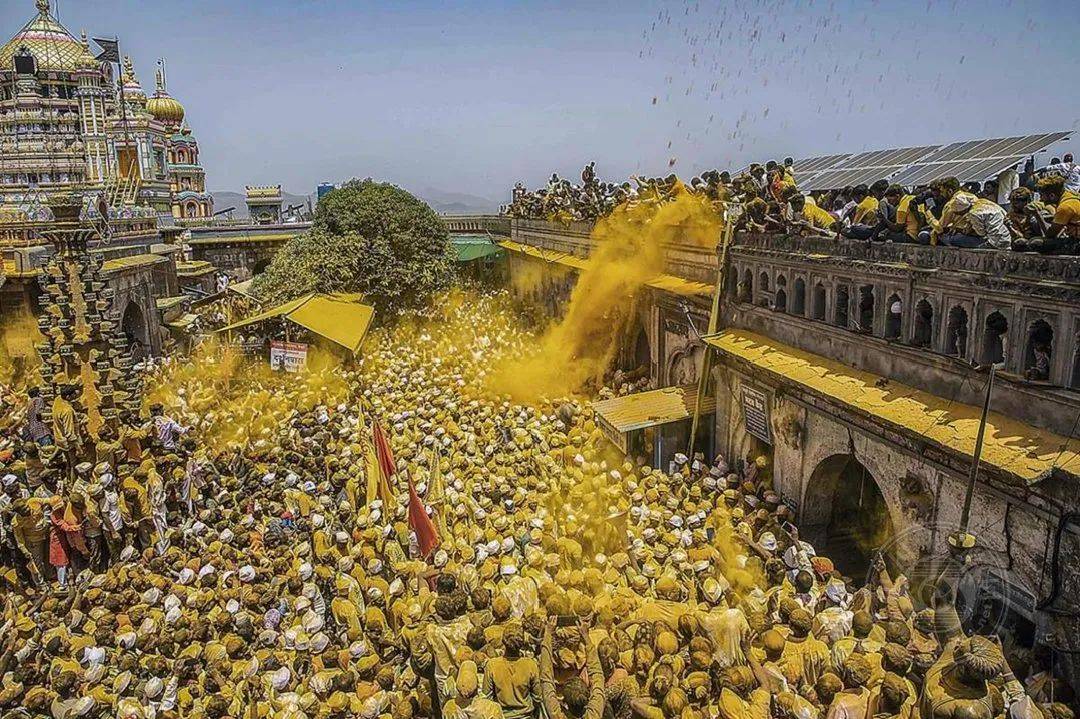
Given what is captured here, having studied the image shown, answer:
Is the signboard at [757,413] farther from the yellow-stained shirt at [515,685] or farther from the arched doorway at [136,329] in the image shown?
the arched doorway at [136,329]

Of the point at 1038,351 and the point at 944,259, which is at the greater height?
the point at 944,259

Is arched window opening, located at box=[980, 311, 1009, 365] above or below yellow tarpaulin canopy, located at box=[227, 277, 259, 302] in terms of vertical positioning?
above

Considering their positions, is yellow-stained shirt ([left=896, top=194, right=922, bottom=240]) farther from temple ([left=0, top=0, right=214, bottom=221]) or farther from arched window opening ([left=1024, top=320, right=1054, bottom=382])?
temple ([left=0, top=0, right=214, bottom=221])

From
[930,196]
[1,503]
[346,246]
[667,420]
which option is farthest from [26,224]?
[930,196]

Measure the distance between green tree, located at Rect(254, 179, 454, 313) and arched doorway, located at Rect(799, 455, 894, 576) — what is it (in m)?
19.5

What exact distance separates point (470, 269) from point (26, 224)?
1984cm

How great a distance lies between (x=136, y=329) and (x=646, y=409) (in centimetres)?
2195

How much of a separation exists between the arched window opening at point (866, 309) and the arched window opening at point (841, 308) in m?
0.36

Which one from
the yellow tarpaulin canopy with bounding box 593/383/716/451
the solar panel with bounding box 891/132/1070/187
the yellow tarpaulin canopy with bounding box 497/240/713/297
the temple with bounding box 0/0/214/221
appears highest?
the temple with bounding box 0/0/214/221

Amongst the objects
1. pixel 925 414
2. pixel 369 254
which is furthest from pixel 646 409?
pixel 369 254

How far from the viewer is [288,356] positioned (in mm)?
21312

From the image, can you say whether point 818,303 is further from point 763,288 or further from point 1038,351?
point 1038,351

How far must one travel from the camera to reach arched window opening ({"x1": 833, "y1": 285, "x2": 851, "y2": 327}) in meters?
12.2

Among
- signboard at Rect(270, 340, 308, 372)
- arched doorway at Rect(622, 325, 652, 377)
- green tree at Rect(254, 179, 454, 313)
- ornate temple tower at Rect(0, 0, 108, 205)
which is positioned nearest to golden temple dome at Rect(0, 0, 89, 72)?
ornate temple tower at Rect(0, 0, 108, 205)
